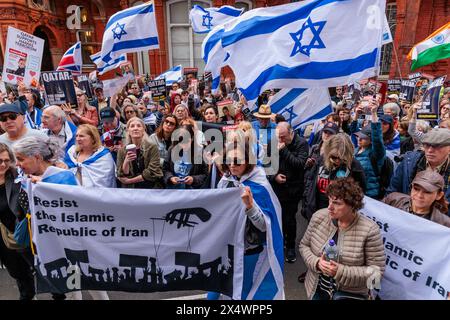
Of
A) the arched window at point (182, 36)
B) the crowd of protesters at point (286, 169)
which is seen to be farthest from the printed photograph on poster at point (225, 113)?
the arched window at point (182, 36)

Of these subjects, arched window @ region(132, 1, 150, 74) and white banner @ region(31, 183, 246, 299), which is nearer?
white banner @ region(31, 183, 246, 299)

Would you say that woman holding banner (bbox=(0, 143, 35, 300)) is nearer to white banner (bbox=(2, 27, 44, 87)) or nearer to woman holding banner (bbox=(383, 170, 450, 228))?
woman holding banner (bbox=(383, 170, 450, 228))

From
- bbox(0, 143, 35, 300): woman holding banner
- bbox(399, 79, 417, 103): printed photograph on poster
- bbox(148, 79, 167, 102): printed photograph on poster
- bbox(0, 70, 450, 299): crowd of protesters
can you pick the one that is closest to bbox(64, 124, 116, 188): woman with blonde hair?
bbox(0, 70, 450, 299): crowd of protesters

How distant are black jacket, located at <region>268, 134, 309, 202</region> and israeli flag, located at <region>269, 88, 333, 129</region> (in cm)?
25

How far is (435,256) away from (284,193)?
1930 millimetres

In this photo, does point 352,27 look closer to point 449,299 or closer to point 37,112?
point 449,299

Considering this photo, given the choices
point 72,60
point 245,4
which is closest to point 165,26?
point 245,4

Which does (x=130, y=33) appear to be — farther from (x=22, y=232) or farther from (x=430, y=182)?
(x=430, y=182)

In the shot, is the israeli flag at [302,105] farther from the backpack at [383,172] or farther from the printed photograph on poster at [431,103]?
the printed photograph on poster at [431,103]

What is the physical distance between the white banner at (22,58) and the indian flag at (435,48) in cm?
745

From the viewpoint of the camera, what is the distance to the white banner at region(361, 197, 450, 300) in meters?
2.19

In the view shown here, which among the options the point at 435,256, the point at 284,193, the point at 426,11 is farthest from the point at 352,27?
the point at 426,11

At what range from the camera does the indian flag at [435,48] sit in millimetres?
6184

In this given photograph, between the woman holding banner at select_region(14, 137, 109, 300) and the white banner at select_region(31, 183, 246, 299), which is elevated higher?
the woman holding banner at select_region(14, 137, 109, 300)
